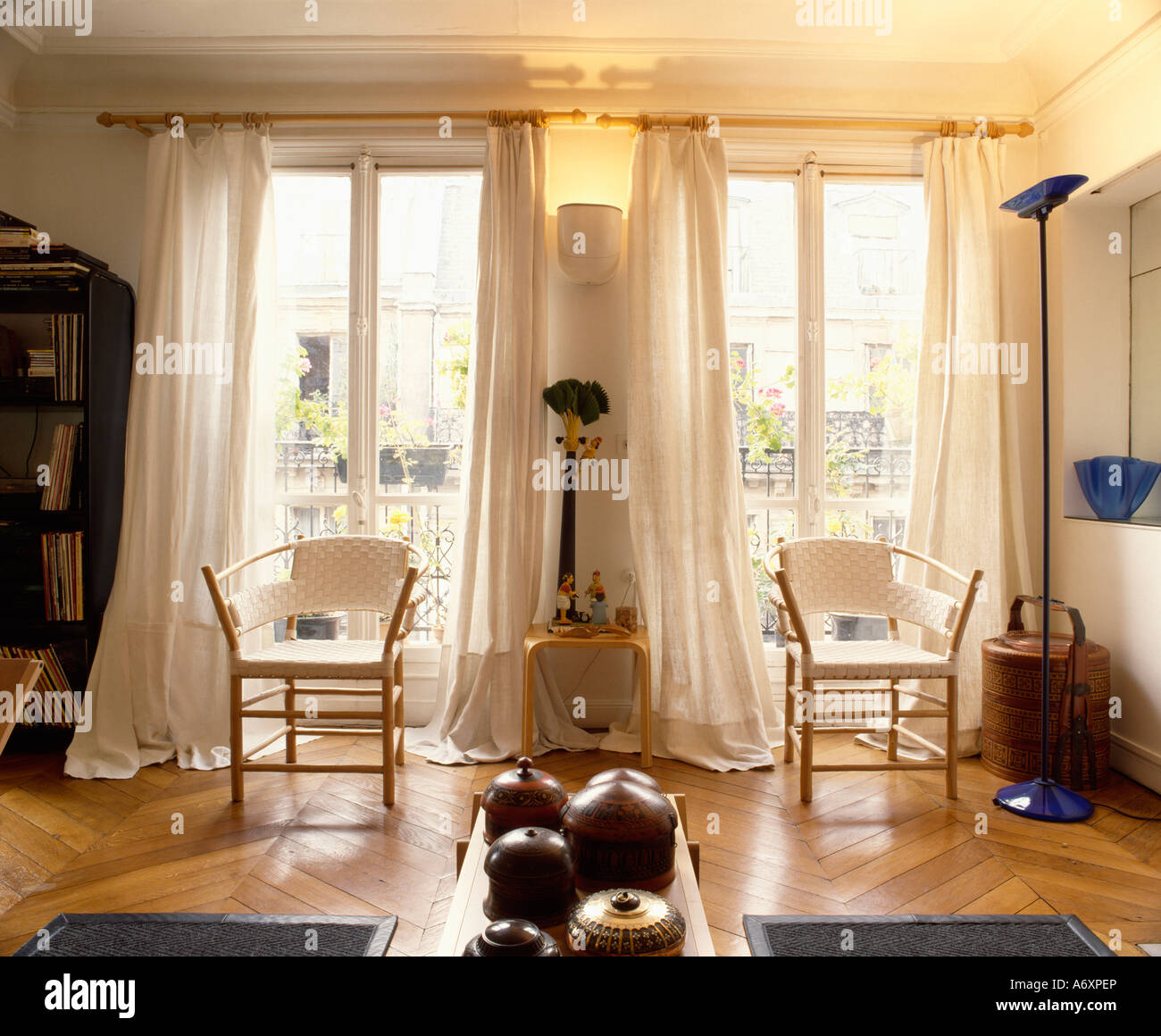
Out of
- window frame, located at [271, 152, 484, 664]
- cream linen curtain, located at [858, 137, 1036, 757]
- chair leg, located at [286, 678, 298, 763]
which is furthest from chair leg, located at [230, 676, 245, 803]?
cream linen curtain, located at [858, 137, 1036, 757]

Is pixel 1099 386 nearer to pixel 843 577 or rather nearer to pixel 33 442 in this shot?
pixel 843 577

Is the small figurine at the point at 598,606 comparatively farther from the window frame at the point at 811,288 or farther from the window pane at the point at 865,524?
the window pane at the point at 865,524

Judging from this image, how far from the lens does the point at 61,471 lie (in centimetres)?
308

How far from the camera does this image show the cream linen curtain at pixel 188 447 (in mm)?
3119

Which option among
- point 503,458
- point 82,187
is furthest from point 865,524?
point 82,187

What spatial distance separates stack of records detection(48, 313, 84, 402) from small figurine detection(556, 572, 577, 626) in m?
2.03

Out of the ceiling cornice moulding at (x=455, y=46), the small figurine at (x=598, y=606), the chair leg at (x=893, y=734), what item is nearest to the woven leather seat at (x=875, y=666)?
the chair leg at (x=893, y=734)

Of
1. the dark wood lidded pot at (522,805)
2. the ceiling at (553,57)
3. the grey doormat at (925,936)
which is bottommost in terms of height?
the grey doormat at (925,936)

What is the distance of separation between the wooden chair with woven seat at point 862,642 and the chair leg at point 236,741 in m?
1.88

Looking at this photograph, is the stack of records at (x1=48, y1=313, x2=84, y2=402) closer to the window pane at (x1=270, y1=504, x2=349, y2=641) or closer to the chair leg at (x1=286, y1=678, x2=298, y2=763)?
the window pane at (x1=270, y1=504, x2=349, y2=641)

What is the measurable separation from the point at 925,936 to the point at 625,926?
1.13 metres
